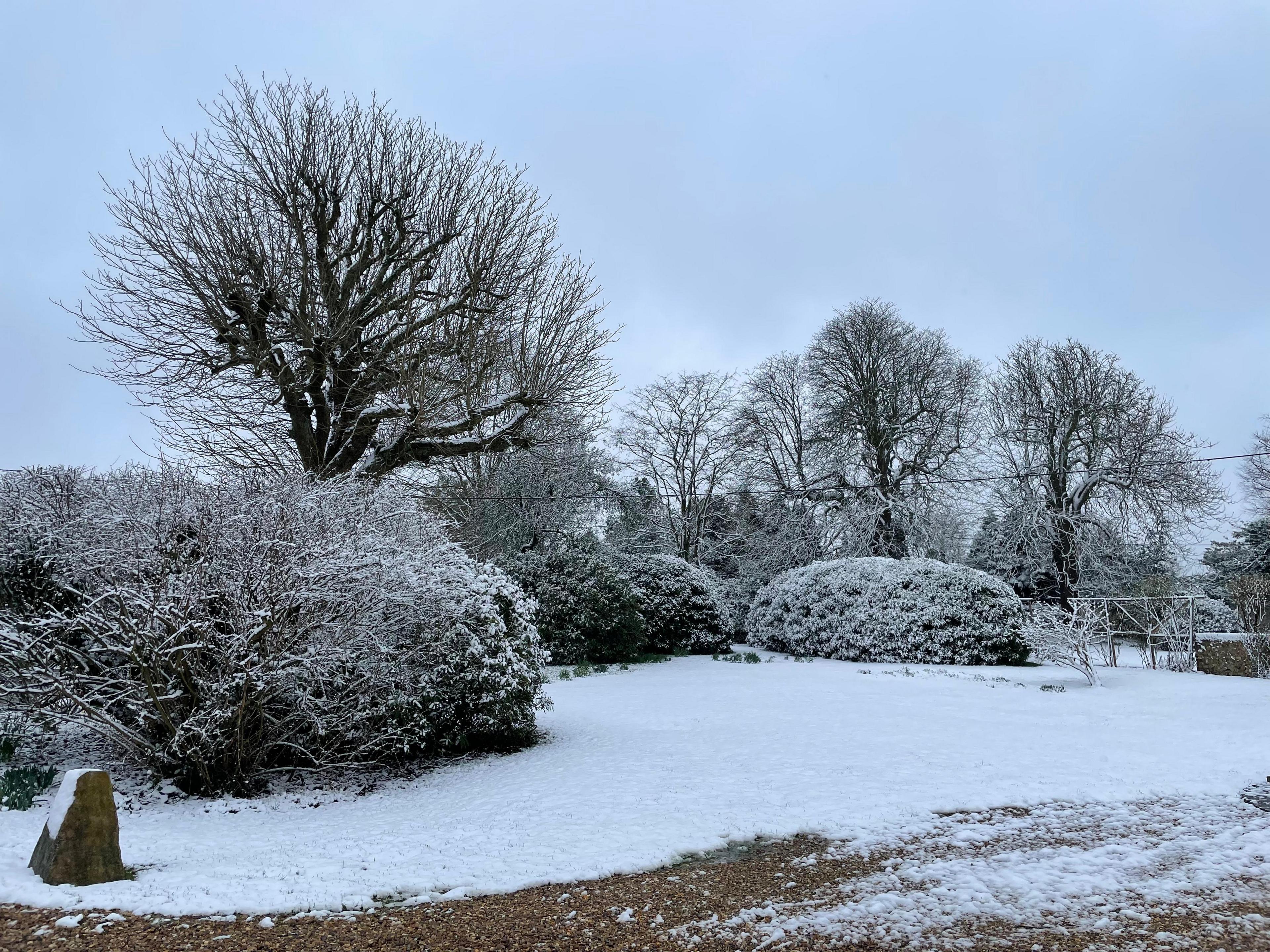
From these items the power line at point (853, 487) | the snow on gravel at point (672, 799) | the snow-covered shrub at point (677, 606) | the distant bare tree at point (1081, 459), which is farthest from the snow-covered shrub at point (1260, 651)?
the snow-covered shrub at point (677, 606)

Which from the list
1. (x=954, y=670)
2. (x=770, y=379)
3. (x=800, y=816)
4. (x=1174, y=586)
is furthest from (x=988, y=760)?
(x=770, y=379)

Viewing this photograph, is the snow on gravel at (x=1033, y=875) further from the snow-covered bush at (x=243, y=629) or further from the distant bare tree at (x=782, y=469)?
the distant bare tree at (x=782, y=469)

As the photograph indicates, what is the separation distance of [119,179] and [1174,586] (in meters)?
21.4

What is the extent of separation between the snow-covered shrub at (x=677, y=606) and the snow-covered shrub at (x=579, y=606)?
67.3 inches

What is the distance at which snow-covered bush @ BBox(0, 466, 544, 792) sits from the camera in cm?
480

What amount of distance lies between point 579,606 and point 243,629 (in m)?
8.64

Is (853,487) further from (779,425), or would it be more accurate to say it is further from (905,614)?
(905,614)

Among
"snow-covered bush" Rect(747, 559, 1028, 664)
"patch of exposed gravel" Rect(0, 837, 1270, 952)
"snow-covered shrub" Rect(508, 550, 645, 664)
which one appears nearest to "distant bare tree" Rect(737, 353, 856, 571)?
"snow-covered bush" Rect(747, 559, 1028, 664)

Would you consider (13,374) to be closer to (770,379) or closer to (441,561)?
(441,561)

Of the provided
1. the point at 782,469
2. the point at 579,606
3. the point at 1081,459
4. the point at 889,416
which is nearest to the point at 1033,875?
the point at 579,606

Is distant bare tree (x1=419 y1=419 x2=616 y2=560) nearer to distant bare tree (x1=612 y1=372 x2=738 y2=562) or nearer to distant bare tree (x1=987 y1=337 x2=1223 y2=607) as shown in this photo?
distant bare tree (x1=612 y1=372 x2=738 y2=562)

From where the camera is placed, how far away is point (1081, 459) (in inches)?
760

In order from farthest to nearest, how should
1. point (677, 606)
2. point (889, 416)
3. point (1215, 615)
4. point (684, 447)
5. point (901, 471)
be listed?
point (684, 447), point (889, 416), point (901, 471), point (1215, 615), point (677, 606)

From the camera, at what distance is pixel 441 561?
20.4ft
